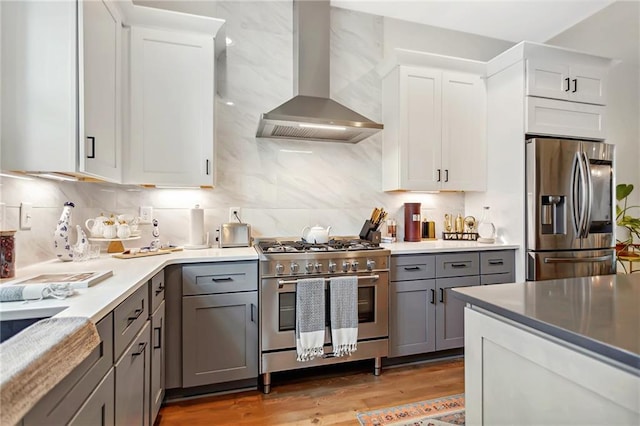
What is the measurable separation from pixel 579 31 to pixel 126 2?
409cm

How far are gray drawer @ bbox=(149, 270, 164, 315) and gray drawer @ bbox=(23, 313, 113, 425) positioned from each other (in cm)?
57

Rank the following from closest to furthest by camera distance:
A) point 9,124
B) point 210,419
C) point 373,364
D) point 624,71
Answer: point 9,124 → point 210,419 → point 373,364 → point 624,71

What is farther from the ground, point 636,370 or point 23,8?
point 23,8

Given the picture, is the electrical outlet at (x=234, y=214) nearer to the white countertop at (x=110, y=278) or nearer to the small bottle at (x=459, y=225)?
the white countertop at (x=110, y=278)

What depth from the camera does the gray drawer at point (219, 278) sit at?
6.57 ft

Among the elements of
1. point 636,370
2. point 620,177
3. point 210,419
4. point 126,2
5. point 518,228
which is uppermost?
point 126,2

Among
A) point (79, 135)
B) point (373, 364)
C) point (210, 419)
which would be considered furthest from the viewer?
point (373, 364)

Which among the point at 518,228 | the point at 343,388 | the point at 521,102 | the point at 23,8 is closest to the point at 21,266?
the point at 23,8

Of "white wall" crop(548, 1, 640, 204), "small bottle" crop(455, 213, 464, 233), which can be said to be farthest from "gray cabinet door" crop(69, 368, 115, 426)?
"white wall" crop(548, 1, 640, 204)

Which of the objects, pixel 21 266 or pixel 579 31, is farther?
pixel 579 31

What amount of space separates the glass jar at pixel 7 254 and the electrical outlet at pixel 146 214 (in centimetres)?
108

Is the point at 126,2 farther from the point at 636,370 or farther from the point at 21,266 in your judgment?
the point at 636,370

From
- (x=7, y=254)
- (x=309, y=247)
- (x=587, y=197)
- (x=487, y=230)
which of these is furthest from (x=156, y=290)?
(x=587, y=197)

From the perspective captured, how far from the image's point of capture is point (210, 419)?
1888 mm
